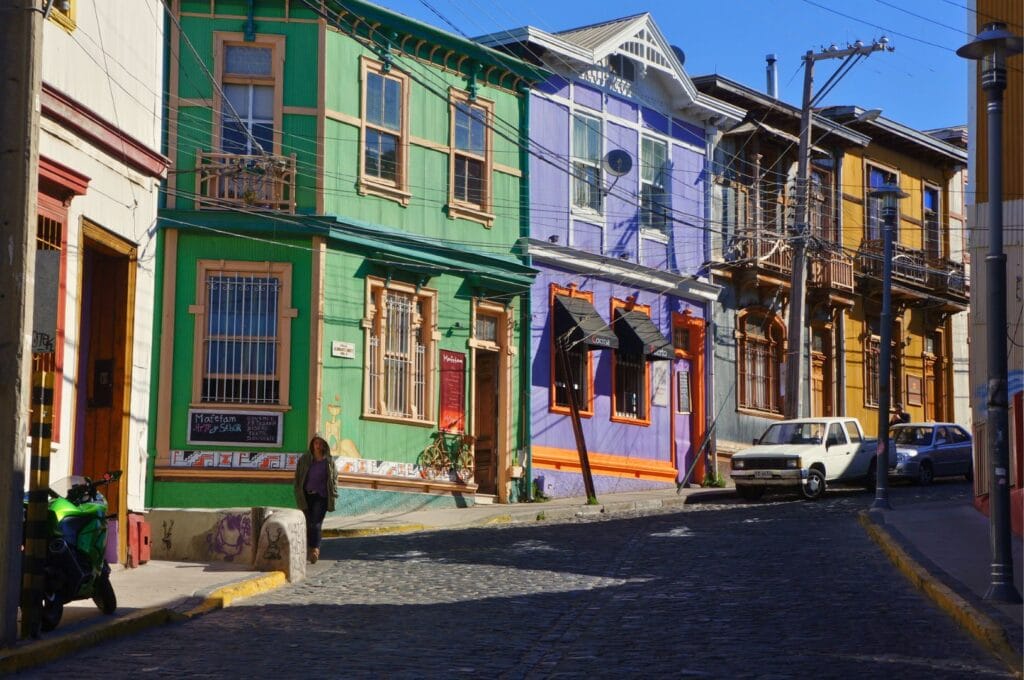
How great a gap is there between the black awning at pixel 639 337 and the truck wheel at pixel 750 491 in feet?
11.3

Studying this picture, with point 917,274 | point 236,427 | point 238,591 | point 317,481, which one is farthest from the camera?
point 917,274

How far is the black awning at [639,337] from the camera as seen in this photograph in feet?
104

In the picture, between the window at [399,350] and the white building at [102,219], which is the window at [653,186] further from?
the white building at [102,219]

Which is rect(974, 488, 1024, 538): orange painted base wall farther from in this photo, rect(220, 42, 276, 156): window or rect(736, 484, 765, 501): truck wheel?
rect(220, 42, 276, 156): window

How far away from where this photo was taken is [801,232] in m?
32.8

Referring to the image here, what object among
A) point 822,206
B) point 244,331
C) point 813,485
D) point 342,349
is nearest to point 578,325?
point 813,485

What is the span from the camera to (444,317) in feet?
92.0

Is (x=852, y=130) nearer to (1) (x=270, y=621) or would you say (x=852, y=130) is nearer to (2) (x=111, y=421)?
(2) (x=111, y=421)

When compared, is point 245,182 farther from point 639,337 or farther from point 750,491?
point 750,491

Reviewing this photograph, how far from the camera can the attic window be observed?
32469 mm

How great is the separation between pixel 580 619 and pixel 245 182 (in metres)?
14.2

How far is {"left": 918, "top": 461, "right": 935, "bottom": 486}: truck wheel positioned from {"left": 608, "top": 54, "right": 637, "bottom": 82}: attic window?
1009 centimetres

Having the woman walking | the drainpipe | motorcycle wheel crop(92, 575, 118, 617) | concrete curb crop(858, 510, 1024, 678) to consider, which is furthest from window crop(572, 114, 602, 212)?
motorcycle wheel crop(92, 575, 118, 617)

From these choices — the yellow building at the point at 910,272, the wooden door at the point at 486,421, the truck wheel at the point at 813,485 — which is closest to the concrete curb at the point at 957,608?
the truck wheel at the point at 813,485
